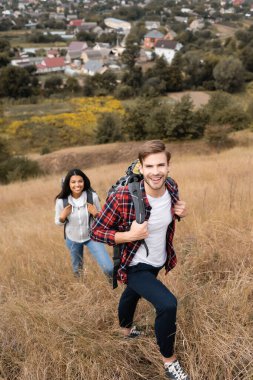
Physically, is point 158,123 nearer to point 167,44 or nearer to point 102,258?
point 102,258

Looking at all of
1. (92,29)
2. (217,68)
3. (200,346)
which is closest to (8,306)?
(200,346)

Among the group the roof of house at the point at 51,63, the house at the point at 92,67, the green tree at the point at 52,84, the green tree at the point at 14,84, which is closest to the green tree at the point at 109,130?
the green tree at the point at 14,84

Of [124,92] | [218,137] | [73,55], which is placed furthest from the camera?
[73,55]

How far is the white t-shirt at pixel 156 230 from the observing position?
2.35 meters

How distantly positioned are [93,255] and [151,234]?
153 centimetres

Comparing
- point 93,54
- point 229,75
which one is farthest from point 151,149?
point 93,54

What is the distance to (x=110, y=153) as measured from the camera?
75.6ft

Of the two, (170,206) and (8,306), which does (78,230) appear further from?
(170,206)

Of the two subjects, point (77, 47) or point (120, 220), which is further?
point (77, 47)

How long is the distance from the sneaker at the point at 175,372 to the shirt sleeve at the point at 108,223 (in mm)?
804

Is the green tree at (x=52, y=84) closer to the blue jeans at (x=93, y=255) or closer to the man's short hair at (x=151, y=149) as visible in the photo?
the blue jeans at (x=93, y=255)

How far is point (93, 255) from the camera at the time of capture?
379cm

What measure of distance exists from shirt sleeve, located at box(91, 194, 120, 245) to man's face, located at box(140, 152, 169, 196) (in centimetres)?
24

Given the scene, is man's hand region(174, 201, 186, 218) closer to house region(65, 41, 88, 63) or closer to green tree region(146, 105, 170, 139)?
green tree region(146, 105, 170, 139)
